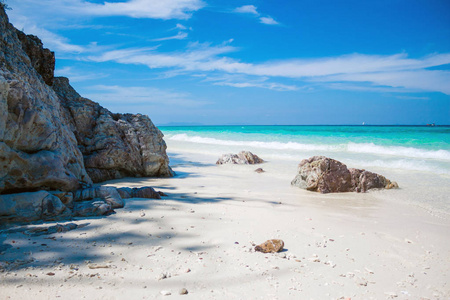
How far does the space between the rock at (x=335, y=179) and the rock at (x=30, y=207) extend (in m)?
4.46

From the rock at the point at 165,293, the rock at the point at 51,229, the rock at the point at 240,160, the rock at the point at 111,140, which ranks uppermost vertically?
the rock at the point at 111,140

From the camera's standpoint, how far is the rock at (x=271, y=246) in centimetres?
254

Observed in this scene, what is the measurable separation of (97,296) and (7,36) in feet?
11.9

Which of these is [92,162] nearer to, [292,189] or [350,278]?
[292,189]

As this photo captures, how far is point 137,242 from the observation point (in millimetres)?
2547

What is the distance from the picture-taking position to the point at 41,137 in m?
3.24

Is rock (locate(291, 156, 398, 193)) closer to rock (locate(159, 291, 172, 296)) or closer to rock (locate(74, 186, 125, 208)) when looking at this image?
rock (locate(74, 186, 125, 208))

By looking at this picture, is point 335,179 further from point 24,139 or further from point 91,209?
point 24,139

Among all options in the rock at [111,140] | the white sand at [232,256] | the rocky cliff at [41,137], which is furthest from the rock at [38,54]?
the white sand at [232,256]

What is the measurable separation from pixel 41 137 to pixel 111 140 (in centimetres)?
280

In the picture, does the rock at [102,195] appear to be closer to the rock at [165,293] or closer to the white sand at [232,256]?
the white sand at [232,256]

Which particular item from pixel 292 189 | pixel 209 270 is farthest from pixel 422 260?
pixel 292 189

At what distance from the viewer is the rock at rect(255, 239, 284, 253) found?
8.34 feet

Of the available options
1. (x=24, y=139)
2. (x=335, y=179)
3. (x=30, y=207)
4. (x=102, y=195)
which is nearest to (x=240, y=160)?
(x=335, y=179)
